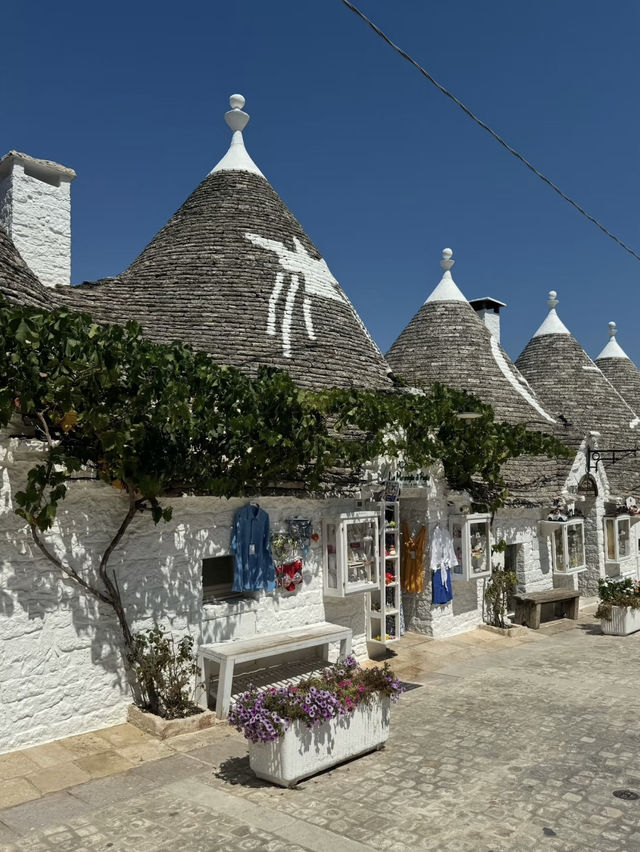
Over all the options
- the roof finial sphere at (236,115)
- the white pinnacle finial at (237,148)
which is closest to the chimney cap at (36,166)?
the white pinnacle finial at (237,148)

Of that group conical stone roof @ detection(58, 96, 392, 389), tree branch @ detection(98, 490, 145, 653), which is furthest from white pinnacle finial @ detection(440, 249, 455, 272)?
tree branch @ detection(98, 490, 145, 653)

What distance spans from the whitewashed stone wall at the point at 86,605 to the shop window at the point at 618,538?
10.1 m

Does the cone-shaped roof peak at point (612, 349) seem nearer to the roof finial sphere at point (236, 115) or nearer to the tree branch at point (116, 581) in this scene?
the roof finial sphere at point (236, 115)

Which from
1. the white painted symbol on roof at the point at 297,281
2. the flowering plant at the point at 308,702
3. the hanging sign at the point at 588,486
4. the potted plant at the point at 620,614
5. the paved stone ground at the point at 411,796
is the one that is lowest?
the paved stone ground at the point at 411,796

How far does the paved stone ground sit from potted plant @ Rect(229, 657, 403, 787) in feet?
0.53

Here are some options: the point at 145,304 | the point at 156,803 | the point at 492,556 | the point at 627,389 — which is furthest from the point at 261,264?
the point at 627,389

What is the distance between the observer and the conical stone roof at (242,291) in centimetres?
1009

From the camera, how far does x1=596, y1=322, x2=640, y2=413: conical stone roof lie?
2233 cm

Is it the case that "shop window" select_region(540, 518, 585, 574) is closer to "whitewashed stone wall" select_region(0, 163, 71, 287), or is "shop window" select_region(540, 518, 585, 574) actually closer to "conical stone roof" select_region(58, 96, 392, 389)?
"conical stone roof" select_region(58, 96, 392, 389)

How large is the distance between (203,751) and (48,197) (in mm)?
7977

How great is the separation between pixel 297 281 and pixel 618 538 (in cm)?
937

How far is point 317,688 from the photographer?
226 inches

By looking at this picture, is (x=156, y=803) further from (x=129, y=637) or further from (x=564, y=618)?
(x=564, y=618)

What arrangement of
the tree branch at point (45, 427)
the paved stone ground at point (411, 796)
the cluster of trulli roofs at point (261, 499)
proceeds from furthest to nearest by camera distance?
the cluster of trulli roofs at point (261, 499), the tree branch at point (45, 427), the paved stone ground at point (411, 796)
